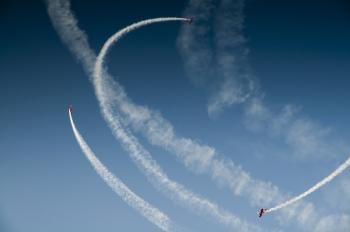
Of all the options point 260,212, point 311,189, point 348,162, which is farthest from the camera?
point 260,212

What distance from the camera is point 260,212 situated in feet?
362

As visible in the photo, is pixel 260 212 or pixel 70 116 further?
pixel 260 212

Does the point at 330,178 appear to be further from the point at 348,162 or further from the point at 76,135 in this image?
the point at 76,135

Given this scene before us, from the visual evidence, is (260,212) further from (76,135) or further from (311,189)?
(76,135)

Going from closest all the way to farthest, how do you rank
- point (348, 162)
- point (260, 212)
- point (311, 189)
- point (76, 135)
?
point (348, 162) → point (311, 189) → point (76, 135) → point (260, 212)

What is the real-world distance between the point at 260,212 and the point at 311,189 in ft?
57.4

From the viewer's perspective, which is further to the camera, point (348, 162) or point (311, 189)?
point (311, 189)

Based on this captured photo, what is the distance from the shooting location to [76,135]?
339ft

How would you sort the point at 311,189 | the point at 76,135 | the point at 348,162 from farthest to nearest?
1. the point at 76,135
2. the point at 311,189
3. the point at 348,162

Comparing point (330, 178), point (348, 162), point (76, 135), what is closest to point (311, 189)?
point (330, 178)

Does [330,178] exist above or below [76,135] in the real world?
above

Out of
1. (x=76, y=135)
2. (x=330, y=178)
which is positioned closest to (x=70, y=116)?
(x=76, y=135)

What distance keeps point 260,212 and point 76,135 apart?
4774 cm

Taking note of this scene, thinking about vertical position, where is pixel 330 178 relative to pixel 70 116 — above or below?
above
